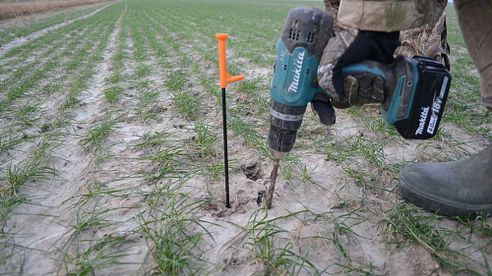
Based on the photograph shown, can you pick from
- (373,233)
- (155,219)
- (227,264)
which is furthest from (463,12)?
(155,219)

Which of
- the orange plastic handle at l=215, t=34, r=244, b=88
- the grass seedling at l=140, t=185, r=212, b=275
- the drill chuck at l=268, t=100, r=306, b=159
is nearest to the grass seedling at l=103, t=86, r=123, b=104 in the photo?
the grass seedling at l=140, t=185, r=212, b=275

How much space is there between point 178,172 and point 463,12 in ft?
5.85

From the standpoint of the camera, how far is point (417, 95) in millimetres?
1290

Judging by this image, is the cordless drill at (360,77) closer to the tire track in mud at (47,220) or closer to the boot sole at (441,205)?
the boot sole at (441,205)

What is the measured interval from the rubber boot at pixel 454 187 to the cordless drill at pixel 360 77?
1.23 ft

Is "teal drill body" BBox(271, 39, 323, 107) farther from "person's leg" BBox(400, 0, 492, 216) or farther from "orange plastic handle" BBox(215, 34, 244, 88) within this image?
"person's leg" BBox(400, 0, 492, 216)

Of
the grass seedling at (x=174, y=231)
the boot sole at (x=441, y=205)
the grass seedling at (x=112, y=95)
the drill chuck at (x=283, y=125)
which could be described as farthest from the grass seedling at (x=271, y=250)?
the grass seedling at (x=112, y=95)

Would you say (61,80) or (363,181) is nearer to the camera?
(363,181)

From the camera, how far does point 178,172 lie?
192 centimetres

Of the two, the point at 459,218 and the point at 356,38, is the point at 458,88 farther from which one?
the point at 356,38

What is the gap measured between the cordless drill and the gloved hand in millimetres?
27

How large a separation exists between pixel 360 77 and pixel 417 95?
0.84 ft

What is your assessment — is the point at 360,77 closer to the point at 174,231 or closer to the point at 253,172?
the point at 253,172

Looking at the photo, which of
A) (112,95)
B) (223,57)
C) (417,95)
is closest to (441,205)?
(417,95)
